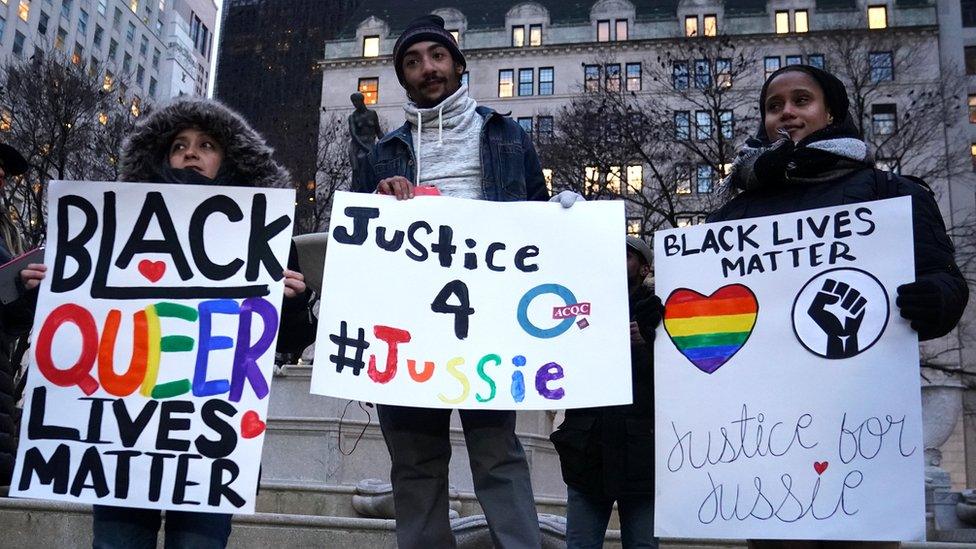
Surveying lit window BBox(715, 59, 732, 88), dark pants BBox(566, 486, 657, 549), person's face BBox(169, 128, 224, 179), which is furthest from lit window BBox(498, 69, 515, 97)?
person's face BBox(169, 128, 224, 179)

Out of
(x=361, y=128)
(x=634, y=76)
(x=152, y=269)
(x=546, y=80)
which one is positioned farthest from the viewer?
(x=546, y=80)

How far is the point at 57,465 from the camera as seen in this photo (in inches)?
113

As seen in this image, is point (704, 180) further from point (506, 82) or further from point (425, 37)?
point (425, 37)

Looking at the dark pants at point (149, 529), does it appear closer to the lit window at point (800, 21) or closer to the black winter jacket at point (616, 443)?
the black winter jacket at point (616, 443)

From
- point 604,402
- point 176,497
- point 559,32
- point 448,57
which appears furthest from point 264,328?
point 559,32

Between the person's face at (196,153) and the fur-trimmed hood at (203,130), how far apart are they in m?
0.02

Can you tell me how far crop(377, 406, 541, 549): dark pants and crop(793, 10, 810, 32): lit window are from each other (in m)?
40.0

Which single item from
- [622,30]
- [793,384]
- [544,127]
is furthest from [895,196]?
[622,30]

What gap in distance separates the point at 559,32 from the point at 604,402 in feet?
132

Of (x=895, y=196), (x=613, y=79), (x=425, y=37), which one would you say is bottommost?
(x=895, y=196)

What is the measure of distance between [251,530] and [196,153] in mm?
3277

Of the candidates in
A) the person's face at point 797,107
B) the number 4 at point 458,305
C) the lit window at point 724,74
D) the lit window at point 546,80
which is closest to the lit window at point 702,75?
the lit window at point 724,74

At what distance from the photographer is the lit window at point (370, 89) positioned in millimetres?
42428

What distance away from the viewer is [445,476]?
3.32 meters
